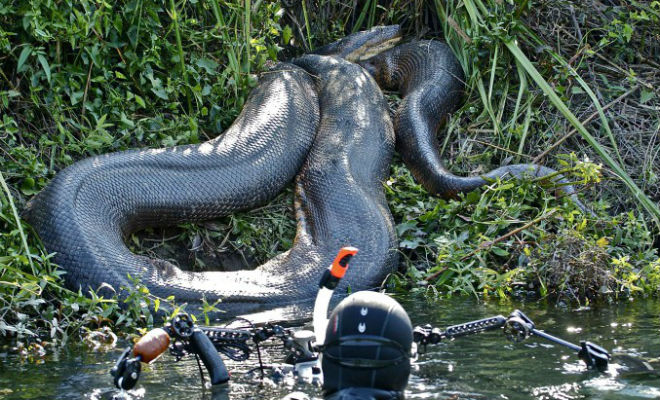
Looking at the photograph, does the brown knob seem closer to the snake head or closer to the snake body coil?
the snake body coil

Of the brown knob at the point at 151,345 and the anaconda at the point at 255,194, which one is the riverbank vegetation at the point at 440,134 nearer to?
the anaconda at the point at 255,194

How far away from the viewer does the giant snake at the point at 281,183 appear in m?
6.32

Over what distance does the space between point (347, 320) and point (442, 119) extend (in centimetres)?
567

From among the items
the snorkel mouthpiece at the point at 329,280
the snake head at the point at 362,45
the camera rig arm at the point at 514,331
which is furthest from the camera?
the snake head at the point at 362,45

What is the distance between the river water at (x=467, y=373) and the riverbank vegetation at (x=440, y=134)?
0.61 metres

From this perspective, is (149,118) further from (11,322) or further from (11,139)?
(11,322)

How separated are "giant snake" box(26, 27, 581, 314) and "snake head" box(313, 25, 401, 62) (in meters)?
0.49

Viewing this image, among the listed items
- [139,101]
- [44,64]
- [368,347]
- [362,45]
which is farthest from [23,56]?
[368,347]

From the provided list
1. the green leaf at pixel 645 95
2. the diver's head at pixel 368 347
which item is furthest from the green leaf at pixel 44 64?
the green leaf at pixel 645 95

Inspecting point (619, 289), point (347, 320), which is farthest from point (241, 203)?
point (347, 320)

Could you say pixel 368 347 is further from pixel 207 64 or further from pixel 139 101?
pixel 207 64

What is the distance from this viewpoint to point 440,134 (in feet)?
28.8

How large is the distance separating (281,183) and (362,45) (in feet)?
8.90

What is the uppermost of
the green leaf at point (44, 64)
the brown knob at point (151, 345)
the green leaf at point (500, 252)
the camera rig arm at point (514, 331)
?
the green leaf at point (44, 64)
